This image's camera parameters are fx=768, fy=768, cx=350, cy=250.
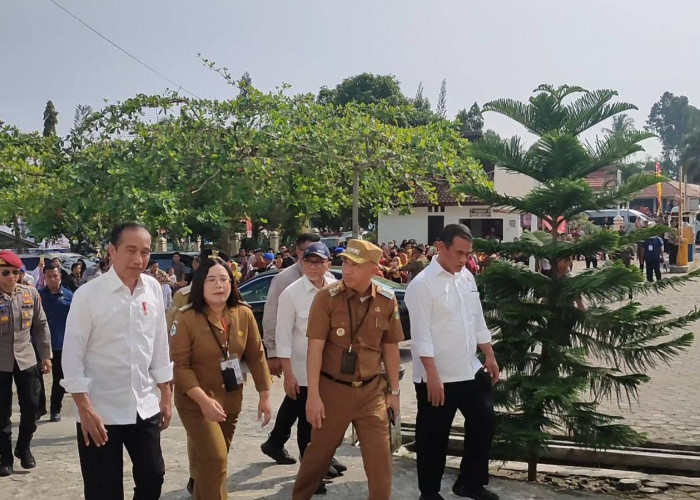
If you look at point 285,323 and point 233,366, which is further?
point 285,323

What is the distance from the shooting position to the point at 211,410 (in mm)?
4113

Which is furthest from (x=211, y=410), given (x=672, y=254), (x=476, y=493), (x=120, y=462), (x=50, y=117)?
(x=50, y=117)

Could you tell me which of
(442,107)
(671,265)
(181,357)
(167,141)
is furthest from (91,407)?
(442,107)

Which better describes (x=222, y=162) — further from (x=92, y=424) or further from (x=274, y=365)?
(x=92, y=424)

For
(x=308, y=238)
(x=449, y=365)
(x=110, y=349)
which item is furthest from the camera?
(x=308, y=238)

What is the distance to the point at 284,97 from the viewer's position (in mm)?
16891

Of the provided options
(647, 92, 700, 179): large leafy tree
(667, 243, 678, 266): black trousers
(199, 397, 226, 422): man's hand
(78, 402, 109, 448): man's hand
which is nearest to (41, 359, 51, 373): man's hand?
(199, 397, 226, 422): man's hand

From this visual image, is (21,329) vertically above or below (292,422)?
above

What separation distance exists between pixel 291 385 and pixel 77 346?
1815mm

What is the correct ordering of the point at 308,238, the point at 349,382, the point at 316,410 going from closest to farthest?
the point at 316,410, the point at 349,382, the point at 308,238

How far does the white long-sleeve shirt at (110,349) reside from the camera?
373cm

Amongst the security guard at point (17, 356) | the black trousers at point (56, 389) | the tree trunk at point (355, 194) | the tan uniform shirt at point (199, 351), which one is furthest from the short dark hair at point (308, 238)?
the tree trunk at point (355, 194)

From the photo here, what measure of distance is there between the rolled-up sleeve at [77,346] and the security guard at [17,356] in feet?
8.02

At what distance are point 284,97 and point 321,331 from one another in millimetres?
13085
